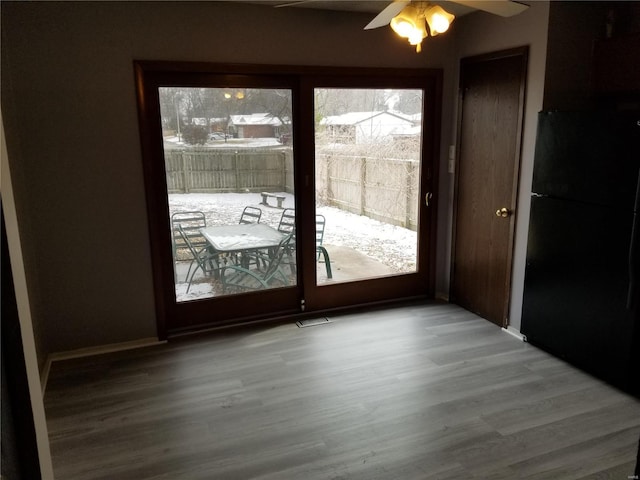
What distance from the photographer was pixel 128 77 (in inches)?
125

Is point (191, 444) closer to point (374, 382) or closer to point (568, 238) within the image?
point (374, 382)

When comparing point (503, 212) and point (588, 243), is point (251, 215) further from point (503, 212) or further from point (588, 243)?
point (588, 243)

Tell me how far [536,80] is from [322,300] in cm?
238

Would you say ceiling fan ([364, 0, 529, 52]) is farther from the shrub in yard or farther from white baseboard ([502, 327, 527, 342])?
white baseboard ([502, 327, 527, 342])

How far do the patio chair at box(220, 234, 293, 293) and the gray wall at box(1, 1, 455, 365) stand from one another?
0.62 m

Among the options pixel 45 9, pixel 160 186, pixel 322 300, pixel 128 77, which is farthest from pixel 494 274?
pixel 45 9

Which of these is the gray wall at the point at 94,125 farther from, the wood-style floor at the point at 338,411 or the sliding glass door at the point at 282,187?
the wood-style floor at the point at 338,411

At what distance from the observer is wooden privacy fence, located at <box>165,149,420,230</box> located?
3.52 meters

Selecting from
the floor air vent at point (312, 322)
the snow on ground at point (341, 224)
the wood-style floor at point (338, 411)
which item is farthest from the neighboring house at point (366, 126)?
the wood-style floor at point (338, 411)

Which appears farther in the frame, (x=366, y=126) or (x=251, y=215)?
(x=366, y=126)

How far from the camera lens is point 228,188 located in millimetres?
3674

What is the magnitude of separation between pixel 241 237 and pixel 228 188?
43 centimetres

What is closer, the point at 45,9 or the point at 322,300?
the point at 45,9

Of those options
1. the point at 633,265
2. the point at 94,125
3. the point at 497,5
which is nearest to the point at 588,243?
the point at 633,265
